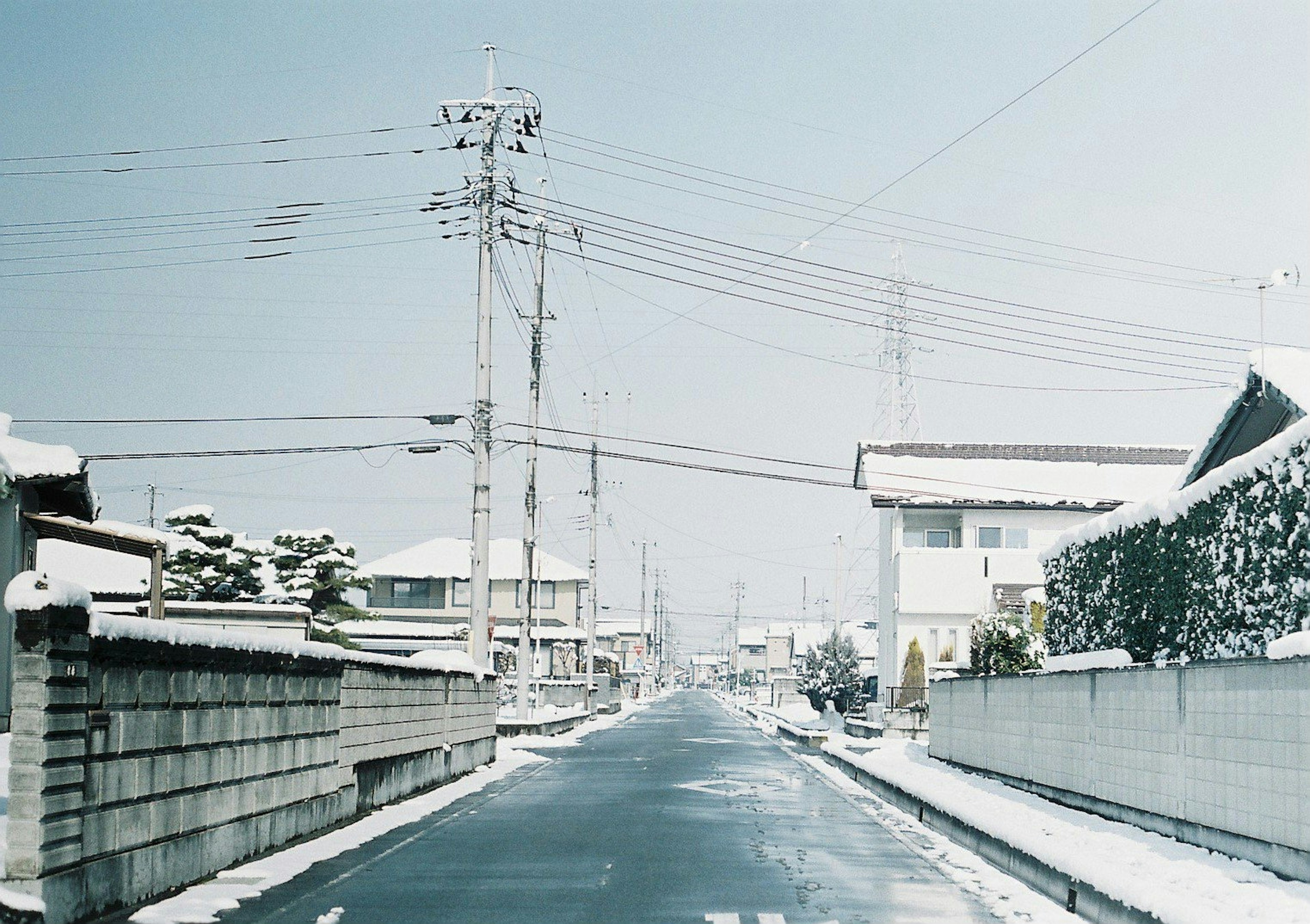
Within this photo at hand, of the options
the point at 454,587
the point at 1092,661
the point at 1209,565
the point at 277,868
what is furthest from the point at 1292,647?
the point at 454,587

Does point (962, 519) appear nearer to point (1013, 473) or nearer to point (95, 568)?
point (1013, 473)

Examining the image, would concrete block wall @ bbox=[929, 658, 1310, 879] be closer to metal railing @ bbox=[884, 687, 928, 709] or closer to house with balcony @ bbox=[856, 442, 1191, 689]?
metal railing @ bbox=[884, 687, 928, 709]

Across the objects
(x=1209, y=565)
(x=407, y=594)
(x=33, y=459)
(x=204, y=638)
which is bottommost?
(x=204, y=638)

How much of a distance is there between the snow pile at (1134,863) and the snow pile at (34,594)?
7551 millimetres

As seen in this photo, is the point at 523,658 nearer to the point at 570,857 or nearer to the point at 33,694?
the point at 570,857

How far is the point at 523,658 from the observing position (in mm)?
48188

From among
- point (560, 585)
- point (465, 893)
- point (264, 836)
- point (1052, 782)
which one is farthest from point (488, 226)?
point (560, 585)

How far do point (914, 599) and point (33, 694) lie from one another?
4776 cm

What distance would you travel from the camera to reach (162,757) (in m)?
12.2

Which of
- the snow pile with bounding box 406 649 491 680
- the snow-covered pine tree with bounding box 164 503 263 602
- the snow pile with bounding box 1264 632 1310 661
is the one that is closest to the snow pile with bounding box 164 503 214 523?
the snow-covered pine tree with bounding box 164 503 263 602

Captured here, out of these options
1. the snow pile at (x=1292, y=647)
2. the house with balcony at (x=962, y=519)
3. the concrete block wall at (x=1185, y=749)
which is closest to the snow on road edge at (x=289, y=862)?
the concrete block wall at (x=1185, y=749)

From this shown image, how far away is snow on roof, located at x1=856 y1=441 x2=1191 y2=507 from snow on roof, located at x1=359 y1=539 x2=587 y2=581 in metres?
39.2

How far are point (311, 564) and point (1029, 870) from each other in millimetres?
43924

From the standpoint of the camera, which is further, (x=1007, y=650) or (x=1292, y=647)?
(x=1007, y=650)
